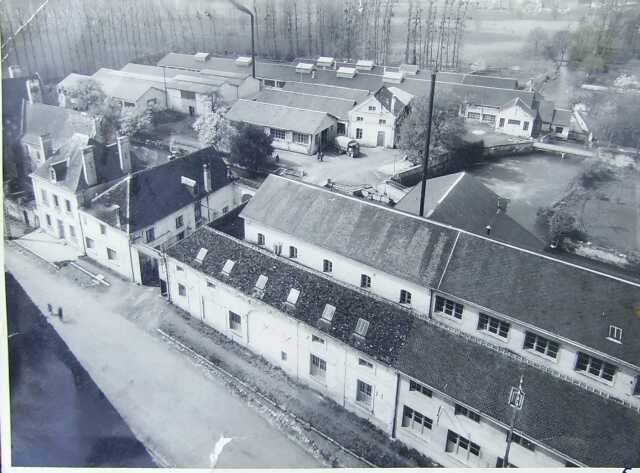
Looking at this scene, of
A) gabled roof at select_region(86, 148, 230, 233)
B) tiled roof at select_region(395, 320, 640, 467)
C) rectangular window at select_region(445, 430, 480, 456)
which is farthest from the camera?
gabled roof at select_region(86, 148, 230, 233)

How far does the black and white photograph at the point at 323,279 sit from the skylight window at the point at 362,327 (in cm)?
7

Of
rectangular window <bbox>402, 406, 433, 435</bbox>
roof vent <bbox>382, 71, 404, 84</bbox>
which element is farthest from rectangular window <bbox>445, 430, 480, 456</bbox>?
roof vent <bbox>382, 71, 404, 84</bbox>

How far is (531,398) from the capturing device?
22266 millimetres

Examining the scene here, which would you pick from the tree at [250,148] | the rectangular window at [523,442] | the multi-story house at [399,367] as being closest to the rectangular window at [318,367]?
the multi-story house at [399,367]

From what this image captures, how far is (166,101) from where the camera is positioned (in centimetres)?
7606

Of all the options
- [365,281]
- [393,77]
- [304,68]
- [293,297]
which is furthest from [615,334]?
[304,68]

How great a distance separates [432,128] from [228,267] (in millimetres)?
32102

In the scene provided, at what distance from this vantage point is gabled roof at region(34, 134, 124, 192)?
4006 cm

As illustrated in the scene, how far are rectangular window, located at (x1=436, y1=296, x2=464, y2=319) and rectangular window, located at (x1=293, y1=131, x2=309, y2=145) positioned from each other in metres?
36.6

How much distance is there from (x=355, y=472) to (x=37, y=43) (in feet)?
188

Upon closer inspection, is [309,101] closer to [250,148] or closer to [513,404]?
[250,148]

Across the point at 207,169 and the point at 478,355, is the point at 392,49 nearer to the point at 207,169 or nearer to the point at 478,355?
the point at 207,169

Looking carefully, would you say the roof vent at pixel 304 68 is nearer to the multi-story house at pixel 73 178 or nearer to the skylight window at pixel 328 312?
the multi-story house at pixel 73 178

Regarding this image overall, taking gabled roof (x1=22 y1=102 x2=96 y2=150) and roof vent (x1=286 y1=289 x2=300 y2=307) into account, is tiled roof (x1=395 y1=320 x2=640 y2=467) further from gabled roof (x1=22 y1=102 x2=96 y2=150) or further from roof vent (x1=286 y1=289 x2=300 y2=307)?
gabled roof (x1=22 y1=102 x2=96 y2=150)
